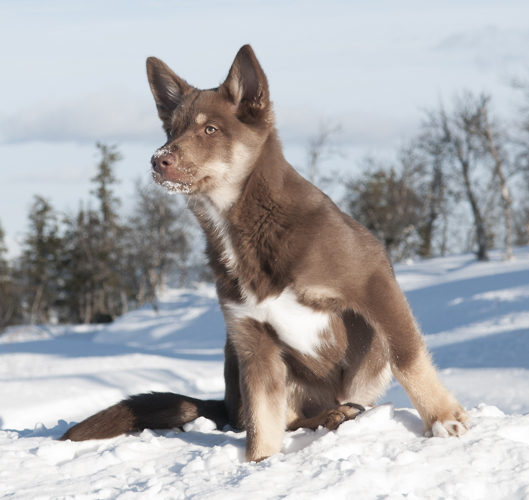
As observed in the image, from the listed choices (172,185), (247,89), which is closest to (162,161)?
(172,185)

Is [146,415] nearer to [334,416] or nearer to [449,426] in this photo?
[334,416]

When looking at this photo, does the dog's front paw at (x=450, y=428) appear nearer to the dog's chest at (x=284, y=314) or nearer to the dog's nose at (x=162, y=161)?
the dog's chest at (x=284, y=314)

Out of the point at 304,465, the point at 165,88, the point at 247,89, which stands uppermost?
the point at 165,88

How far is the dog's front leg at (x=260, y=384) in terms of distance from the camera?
346cm

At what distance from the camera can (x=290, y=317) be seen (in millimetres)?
3393

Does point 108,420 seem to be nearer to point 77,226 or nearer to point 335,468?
point 335,468

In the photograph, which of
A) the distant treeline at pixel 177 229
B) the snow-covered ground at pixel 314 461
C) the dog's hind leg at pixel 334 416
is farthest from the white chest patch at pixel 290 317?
the distant treeline at pixel 177 229

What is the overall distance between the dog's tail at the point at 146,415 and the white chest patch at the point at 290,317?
1.08m

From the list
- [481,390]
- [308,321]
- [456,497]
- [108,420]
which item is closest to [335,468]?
[456,497]

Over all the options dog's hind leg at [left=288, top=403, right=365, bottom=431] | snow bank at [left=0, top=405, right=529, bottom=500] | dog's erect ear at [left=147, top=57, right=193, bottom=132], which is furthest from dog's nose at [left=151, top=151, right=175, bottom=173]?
dog's hind leg at [left=288, top=403, right=365, bottom=431]

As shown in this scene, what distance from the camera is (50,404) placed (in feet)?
26.1

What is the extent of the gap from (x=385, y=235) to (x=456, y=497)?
33825mm

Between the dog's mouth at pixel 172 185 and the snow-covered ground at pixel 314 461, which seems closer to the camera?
the snow-covered ground at pixel 314 461

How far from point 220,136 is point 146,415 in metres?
2.02
